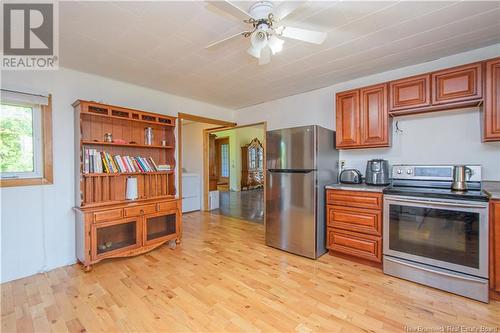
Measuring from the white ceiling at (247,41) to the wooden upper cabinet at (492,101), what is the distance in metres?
0.35

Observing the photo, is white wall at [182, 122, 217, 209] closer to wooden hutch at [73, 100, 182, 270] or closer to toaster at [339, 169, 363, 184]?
wooden hutch at [73, 100, 182, 270]

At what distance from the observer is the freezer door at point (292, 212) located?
2857 mm

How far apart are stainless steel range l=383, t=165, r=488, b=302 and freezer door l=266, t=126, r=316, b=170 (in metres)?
0.95

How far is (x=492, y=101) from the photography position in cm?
212

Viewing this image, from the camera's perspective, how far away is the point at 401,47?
2369mm

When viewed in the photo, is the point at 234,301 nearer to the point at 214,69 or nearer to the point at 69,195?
the point at 69,195

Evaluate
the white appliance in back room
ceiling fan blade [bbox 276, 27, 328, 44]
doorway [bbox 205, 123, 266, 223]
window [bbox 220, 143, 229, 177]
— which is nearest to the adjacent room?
ceiling fan blade [bbox 276, 27, 328, 44]

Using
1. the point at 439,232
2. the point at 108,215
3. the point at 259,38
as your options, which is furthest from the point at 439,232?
the point at 108,215

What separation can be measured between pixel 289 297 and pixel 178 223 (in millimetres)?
1960

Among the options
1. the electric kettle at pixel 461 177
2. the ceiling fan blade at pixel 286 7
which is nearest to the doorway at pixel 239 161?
the electric kettle at pixel 461 177

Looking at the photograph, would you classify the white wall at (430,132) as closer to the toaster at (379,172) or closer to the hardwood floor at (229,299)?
the toaster at (379,172)

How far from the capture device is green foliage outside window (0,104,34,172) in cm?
241

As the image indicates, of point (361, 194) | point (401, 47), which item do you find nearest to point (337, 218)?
point (361, 194)

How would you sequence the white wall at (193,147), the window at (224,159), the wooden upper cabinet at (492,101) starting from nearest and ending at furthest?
the wooden upper cabinet at (492,101) < the white wall at (193,147) < the window at (224,159)
